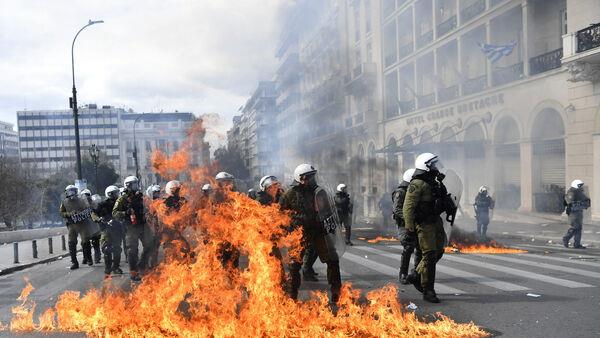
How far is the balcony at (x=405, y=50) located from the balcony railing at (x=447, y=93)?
422cm

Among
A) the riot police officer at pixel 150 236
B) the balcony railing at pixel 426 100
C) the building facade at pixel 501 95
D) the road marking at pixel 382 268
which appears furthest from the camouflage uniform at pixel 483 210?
the balcony railing at pixel 426 100

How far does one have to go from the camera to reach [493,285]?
A: 21.8 feet

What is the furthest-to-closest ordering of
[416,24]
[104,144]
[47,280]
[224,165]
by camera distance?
[104,144], [416,24], [224,165], [47,280]

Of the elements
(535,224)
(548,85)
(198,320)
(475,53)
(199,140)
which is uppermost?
(475,53)

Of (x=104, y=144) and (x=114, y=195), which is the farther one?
(x=104, y=144)

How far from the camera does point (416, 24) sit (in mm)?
26031

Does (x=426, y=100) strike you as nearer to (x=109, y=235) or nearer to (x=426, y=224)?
(x=109, y=235)

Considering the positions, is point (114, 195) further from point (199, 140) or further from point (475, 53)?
point (475, 53)

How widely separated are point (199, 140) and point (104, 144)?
102 meters

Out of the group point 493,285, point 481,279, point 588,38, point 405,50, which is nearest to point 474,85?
point 588,38

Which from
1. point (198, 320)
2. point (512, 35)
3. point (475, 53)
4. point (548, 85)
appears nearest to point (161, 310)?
point (198, 320)

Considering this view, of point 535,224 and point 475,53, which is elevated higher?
point 475,53

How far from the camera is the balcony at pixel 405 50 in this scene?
2717 cm

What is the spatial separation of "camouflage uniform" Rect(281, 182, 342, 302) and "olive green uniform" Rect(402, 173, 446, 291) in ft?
3.10
